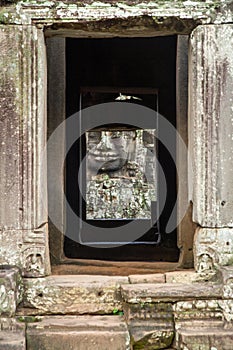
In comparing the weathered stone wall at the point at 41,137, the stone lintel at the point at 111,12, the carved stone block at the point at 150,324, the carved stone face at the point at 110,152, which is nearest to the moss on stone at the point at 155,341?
the carved stone block at the point at 150,324

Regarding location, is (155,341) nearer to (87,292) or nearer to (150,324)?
(150,324)

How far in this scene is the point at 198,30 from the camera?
154 inches

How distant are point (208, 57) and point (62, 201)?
2180mm

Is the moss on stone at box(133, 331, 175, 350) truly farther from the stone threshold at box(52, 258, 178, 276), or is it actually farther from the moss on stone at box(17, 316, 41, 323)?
the stone threshold at box(52, 258, 178, 276)

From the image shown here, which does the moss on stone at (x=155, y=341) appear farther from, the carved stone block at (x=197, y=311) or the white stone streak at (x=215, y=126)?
the white stone streak at (x=215, y=126)

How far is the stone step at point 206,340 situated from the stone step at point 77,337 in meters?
0.38

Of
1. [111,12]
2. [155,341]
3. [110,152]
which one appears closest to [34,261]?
[155,341]

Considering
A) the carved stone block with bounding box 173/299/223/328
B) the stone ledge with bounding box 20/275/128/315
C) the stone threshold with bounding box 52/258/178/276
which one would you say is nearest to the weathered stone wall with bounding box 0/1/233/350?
the stone ledge with bounding box 20/275/128/315

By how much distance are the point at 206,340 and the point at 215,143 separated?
1.41 m

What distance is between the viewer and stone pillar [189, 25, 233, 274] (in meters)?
3.89

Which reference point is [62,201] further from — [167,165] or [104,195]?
[104,195]

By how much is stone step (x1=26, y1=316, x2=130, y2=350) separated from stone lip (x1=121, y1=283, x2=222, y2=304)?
0.23 metres

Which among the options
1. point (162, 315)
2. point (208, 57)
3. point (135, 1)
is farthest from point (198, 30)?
point (162, 315)

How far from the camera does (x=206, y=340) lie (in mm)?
3430
